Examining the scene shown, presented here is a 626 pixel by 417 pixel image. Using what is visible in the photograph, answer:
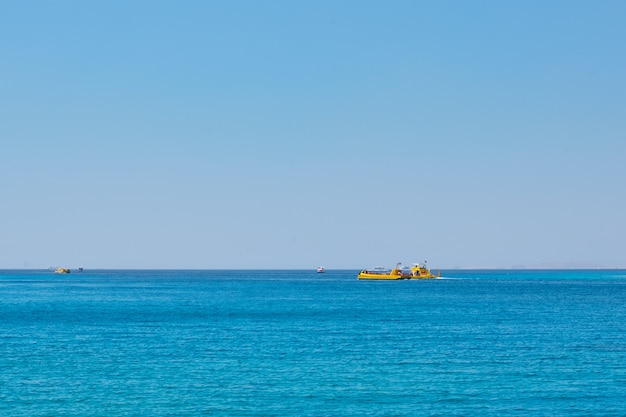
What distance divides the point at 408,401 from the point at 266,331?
40.6 metres

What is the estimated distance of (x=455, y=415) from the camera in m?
40.4

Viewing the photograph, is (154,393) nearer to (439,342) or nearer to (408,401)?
(408,401)

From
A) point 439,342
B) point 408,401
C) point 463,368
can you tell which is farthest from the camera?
point 439,342

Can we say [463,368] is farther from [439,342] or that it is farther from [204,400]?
[204,400]

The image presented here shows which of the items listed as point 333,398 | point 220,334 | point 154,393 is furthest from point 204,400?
point 220,334

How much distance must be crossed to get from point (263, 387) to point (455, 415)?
13.3 metres

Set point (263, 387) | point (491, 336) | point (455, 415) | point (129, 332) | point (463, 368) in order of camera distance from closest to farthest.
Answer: point (455, 415), point (263, 387), point (463, 368), point (491, 336), point (129, 332)

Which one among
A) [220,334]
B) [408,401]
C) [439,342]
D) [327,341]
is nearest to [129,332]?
[220,334]

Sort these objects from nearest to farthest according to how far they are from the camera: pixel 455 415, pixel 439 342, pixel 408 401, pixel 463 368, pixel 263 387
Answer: pixel 455 415 < pixel 408 401 < pixel 263 387 < pixel 463 368 < pixel 439 342

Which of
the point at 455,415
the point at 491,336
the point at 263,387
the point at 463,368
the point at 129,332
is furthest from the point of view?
the point at 129,332

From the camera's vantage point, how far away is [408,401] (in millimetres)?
43438

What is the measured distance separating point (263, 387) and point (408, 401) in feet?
32.4

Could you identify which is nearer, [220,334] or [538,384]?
[538,384]

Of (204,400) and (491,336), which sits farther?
(491,336)
